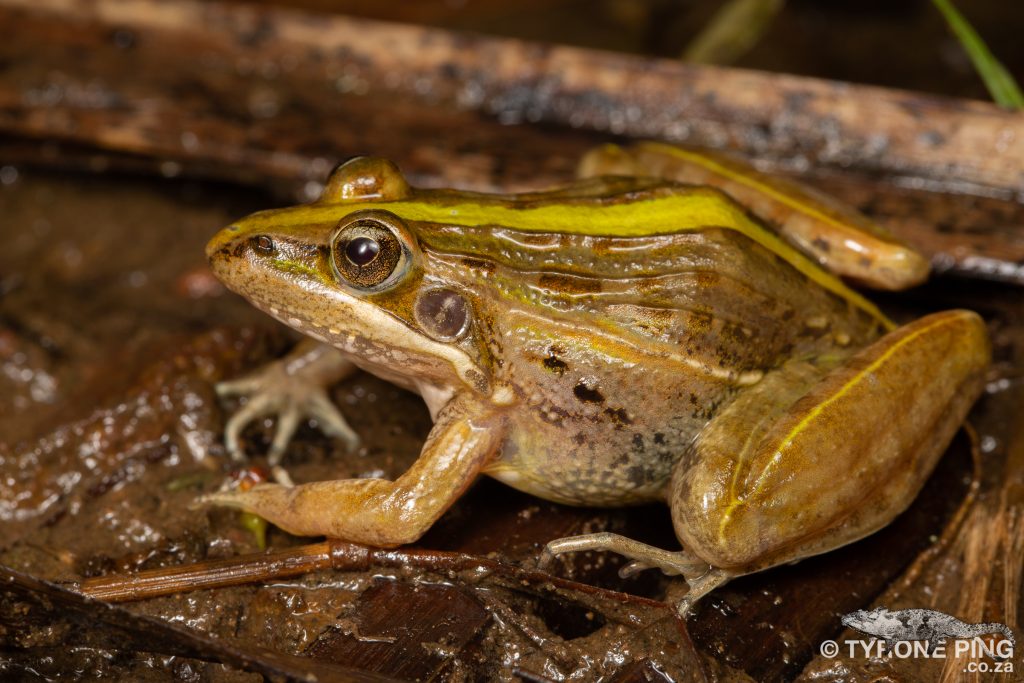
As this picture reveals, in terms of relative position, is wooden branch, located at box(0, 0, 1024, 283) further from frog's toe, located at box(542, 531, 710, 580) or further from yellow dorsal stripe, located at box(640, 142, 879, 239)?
frog's toe, located at box(542, 531, 710, 580)

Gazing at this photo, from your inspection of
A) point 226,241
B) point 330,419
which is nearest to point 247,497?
point 330,419

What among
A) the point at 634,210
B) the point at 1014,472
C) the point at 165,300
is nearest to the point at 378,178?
the point at 634,210

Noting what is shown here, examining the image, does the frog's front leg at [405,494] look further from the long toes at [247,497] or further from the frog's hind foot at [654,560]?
the frog's hind foot at [654,560]

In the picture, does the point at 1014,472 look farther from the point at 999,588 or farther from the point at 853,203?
the point at 853,203

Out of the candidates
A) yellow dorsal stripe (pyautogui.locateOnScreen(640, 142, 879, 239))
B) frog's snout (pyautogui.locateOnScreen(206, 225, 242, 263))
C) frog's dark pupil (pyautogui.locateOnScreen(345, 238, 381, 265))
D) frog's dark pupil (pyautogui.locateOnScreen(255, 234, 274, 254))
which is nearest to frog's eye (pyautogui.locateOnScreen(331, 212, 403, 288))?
frog's dark pupil (pyautogui.locateOnScreen(345, 238, 381, 265))

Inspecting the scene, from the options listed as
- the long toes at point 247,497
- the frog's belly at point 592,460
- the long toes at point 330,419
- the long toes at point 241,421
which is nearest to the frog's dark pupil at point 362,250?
the frog's belly at point 592,460

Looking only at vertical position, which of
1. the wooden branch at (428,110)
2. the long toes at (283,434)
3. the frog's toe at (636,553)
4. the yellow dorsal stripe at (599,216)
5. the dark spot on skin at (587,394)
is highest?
the wooden branch at (428,110)
